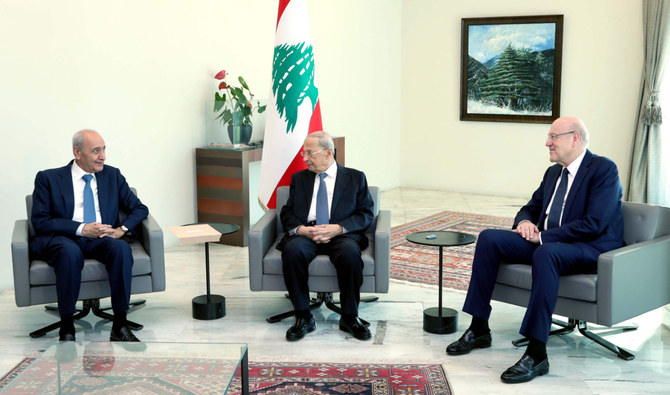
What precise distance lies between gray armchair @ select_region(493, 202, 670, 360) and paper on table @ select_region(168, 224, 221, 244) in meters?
1.92

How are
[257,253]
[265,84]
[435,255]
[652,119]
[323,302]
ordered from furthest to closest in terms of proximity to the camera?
1. [652,119]
2. [265,84]
3. [435,255]
4. [323,302]
5. [257,253]

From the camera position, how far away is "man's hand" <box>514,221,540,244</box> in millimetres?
4461

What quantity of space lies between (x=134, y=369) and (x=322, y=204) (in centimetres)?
203

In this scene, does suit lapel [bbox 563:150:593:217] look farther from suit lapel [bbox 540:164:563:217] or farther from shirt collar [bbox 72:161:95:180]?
shirt collar [bbox 72:161:95:180]

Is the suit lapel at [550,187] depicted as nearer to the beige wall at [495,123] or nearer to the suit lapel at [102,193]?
the suit lapel at [102,193]

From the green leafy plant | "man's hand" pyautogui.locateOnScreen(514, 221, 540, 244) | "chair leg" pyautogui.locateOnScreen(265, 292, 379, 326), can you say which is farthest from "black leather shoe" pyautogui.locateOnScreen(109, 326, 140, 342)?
the green leafy plant

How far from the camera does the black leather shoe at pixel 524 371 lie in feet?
12.9

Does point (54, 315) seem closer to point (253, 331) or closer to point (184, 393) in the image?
point (253, 331)

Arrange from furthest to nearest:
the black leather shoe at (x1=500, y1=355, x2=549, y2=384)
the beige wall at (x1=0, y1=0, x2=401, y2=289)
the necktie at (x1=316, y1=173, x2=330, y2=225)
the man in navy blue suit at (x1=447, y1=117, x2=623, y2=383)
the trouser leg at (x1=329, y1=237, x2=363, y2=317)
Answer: the beige wall at (x1=0, y1=0, x2=401, y2=289)
the necktie at (x1=316, y1=173, x2=330, y2=225)
the trouser leg at (x1=329, y1=237, x2=363, y2=317)
the man in navy blue suit at (x1=447, y1=117, x2=623, y2=383)
the black leather shoe at (x1=500, y1=355, x2=549, y2=384)

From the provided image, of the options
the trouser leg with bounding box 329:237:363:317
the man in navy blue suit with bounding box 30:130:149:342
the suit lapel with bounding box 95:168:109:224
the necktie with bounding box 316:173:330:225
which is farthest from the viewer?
the necktie with bounding box 316:173:330:225

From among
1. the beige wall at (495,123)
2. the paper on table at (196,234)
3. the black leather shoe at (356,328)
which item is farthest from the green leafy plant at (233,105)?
the beige wall at (495,123)

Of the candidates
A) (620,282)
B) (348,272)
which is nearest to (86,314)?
(348,272)

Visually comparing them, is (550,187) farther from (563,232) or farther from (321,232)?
(321,232)

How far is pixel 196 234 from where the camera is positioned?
489 centimetres
